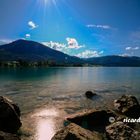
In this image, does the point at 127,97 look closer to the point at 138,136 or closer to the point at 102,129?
the point at 102,129

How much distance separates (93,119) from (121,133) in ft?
25.6

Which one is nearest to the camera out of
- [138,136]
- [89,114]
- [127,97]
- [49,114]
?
[138,136]

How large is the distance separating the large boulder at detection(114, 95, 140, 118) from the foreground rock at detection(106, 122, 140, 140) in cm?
1096

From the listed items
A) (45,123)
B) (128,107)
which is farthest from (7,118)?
(128,107)

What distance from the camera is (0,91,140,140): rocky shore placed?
17.4 meters

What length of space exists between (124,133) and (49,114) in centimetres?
1524

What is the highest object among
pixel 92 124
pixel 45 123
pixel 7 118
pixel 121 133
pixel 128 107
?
pixel 7 118

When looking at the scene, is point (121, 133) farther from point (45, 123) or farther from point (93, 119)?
point (45, 123)

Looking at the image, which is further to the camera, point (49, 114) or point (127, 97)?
point (127, 97)

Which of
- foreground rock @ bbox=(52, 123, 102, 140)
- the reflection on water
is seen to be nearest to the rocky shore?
foreground rock @ bbox=(52, 123, 102, 140)

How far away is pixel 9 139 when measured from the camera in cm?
1656

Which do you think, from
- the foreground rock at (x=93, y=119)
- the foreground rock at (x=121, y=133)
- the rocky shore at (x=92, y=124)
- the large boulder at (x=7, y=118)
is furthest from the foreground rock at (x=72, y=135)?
the large boulder at (x=7, y=118)

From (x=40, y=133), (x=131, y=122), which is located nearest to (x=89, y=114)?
(x=131, y=122)

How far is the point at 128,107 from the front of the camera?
103 ft
